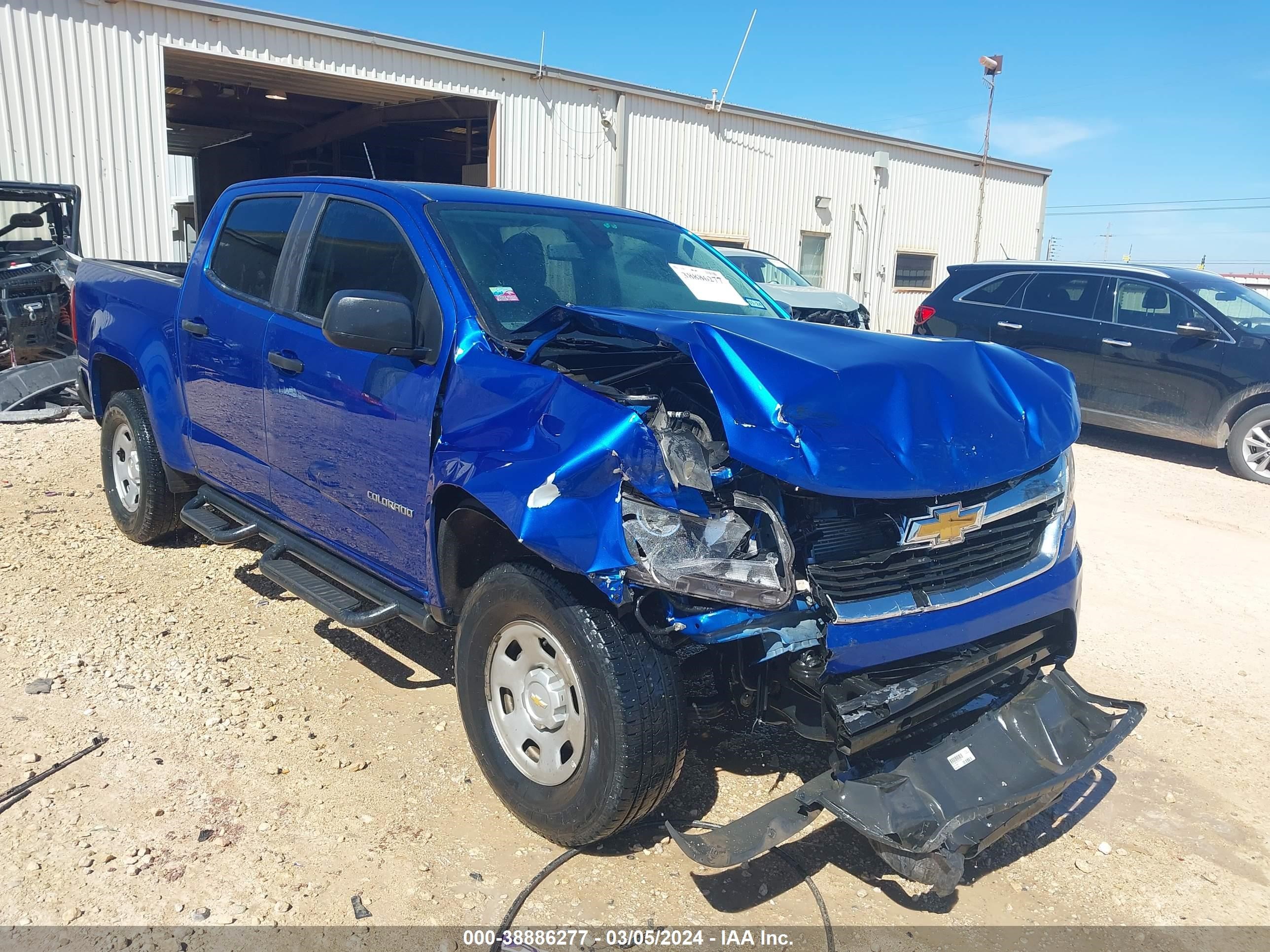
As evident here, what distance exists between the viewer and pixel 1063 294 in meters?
10.1

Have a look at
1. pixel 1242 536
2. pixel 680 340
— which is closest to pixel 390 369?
pixel 680 340

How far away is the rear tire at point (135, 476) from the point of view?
5227 mm

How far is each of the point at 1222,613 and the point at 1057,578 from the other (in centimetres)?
288

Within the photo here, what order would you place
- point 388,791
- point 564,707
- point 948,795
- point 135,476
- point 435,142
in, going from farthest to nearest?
point 435,142
point 135,476
point 388,791
point 564,707
point 948,795

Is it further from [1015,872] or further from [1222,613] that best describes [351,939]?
[1222,613]

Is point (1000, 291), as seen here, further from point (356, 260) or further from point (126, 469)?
point (126, 469)

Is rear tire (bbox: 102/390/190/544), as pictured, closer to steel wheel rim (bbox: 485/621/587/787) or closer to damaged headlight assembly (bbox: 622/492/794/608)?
steel wheel rim (bbox: 485/621/587/787)

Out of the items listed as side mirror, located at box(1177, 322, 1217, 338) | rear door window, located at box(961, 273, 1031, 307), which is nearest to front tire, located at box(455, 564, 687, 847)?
side mirror, located at box(1177, 322, 1217, 338)

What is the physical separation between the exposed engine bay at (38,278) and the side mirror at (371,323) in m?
7.91

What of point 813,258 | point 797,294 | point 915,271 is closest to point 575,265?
point 797,294

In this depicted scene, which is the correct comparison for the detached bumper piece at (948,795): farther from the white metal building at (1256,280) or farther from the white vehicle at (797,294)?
the white metal building at (1256,280)

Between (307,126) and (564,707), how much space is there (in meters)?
19.8

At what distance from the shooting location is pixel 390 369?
11.0 feet

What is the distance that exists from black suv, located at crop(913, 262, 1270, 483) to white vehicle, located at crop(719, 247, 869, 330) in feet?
4.08
